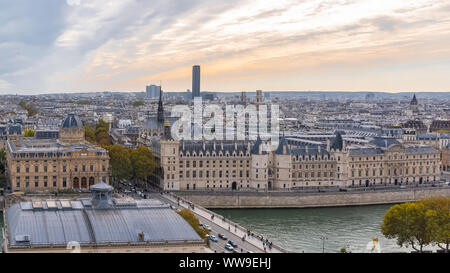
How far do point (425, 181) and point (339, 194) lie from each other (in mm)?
13818

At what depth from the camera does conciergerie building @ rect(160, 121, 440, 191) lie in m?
60.0

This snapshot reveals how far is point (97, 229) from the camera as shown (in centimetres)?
2506

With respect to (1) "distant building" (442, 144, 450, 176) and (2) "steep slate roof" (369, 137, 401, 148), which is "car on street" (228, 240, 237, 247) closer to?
(2) "steep slate roof" (369, 137, 401, 148)

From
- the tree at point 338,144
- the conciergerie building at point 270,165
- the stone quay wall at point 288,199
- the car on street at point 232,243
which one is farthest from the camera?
the tree at point 338,144

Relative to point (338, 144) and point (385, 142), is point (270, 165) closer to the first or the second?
point (338, 144)

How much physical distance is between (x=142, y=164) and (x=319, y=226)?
1908cm

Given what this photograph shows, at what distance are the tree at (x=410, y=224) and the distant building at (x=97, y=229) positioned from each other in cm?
1440

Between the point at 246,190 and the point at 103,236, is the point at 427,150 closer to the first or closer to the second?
the point at 246,190

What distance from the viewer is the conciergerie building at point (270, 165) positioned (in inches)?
2363

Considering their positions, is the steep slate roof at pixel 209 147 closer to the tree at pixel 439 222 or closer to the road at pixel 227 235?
the road at pixel 227 235

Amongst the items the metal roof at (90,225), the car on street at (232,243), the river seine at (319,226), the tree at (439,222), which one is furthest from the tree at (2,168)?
the tree at (439,222)

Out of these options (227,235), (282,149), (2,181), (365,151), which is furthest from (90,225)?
(365,151)

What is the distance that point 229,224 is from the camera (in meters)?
43.0

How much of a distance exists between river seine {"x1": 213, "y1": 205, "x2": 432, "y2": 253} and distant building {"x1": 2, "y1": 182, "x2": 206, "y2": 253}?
14.5 meters
